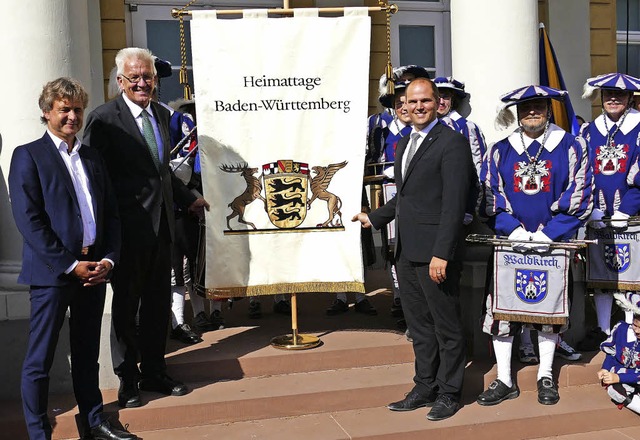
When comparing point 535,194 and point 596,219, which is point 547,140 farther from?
point 596,219

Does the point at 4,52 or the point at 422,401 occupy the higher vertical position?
the point at 4,52

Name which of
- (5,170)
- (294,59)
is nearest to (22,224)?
(5,170)

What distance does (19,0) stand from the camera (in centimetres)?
462

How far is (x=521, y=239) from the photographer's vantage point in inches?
186

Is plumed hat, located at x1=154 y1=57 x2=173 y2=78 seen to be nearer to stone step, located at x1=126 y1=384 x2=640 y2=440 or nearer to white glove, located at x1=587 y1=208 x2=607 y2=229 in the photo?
stone step, located at x1=126 y1=384 x2=640 y2=440

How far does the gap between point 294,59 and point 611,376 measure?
284cm

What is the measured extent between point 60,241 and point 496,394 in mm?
2791

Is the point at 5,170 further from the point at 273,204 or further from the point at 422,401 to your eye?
the point at 422,401

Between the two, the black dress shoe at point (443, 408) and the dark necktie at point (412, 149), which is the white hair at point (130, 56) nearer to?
the dark necktie at point (412, 149)

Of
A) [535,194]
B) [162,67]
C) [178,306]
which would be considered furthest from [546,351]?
[162,67]

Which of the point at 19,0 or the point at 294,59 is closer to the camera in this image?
the point at 19,0

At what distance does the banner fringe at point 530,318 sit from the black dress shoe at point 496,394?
0.42 m

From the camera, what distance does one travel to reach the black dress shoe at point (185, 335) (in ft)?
17.6

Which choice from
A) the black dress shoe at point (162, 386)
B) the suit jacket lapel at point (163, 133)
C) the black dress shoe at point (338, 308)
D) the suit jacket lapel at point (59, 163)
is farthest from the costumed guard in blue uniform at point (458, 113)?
the suit jacket lapel at point (59, 163)
